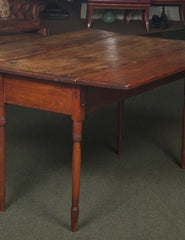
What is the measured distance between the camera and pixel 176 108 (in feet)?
14.1

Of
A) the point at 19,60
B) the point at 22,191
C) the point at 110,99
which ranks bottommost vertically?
the point at 22,191

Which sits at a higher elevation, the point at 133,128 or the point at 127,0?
the point at 127,0

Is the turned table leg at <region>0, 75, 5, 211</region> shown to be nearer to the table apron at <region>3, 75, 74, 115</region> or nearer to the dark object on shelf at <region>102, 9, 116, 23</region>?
the table apron at <region>3, 75, 74, 115</region>

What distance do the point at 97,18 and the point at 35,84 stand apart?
21.7ft

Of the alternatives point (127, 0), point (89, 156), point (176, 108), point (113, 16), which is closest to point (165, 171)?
point (89, 156)

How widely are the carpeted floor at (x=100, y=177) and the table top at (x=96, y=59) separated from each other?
0.68 m

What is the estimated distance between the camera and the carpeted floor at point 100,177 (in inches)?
91.2

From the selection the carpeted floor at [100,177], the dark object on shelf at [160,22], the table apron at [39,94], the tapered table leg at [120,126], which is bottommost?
the carpeted floor at [100,177]

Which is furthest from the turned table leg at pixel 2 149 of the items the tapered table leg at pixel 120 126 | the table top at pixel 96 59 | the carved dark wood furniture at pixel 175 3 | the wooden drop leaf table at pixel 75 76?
the carved dark wood furniture at pixel 175 3

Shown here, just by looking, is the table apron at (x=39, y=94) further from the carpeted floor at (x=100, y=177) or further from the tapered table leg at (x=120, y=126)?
the tapered table leg at (x=120, y=126)

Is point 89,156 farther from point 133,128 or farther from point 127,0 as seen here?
point 127,0

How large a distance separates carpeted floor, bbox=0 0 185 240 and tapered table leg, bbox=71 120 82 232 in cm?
7

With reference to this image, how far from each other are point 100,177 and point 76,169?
0.66 m

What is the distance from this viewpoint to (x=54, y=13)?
27.8 feet
